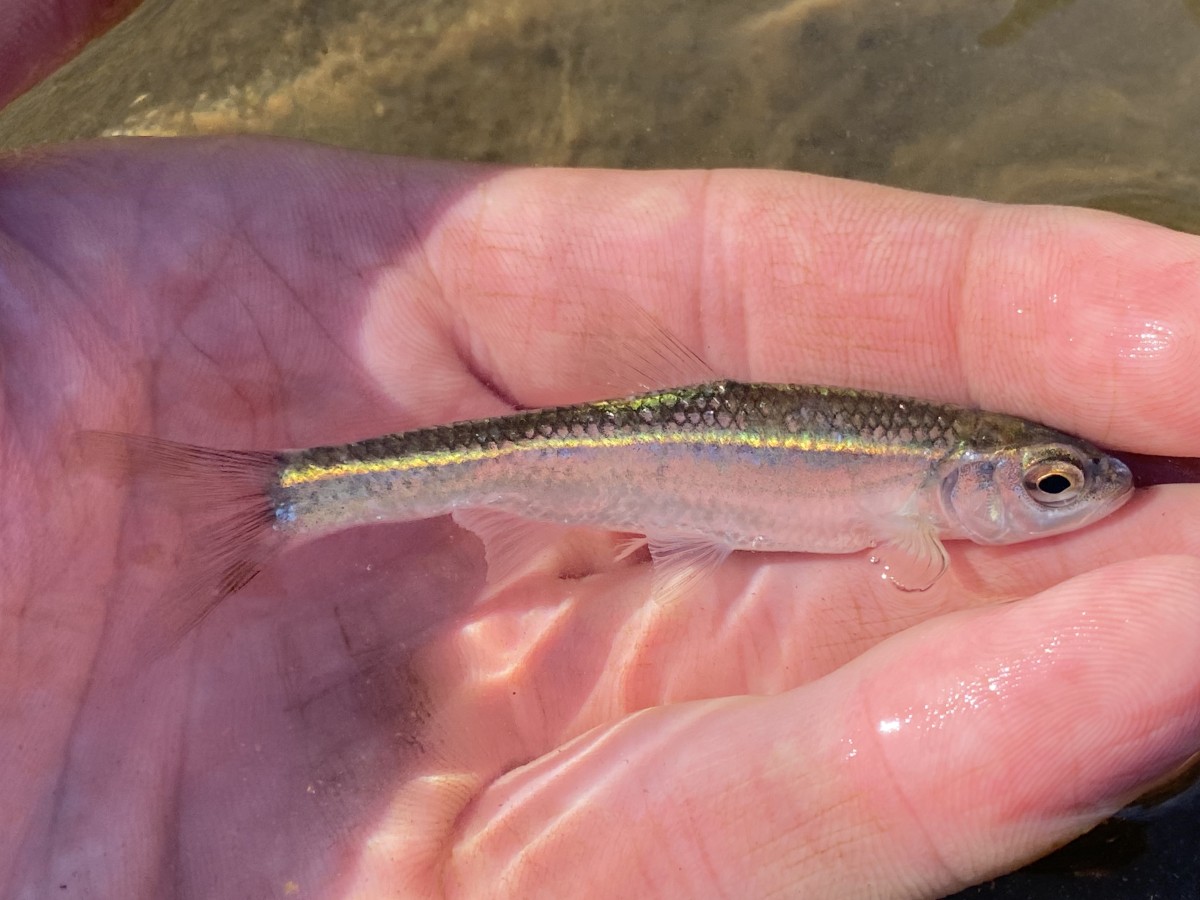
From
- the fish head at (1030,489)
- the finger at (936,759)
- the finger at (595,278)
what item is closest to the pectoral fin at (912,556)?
the fish head at (1030,489)

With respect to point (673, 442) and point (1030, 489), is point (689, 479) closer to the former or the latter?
point (673, 442)

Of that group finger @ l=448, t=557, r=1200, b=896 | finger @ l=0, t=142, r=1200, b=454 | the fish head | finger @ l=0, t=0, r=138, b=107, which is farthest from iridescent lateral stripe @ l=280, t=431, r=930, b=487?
finger @ l=0, t=0, r=138, b=107

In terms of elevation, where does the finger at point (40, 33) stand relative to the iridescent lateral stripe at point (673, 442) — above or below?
above

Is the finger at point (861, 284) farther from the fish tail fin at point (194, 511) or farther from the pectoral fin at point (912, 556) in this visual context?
the fish tail fin at point (194, 511)

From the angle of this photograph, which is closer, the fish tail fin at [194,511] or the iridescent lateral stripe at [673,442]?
the fish tail fin at [194,511]

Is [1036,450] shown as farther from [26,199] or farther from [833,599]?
[26,199]

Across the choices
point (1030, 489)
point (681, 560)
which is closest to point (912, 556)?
point (1030, 489)
